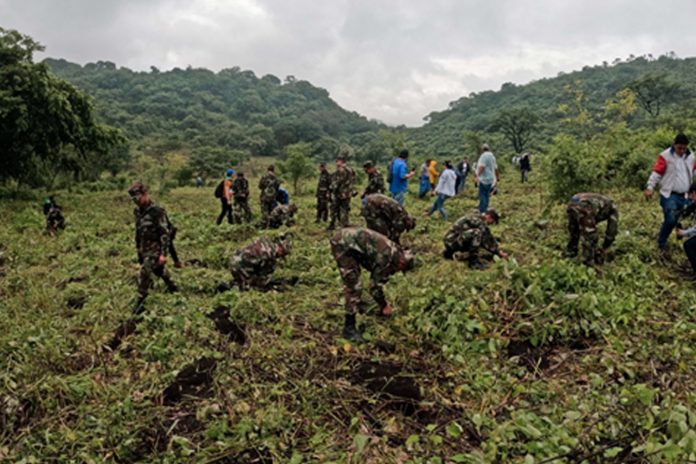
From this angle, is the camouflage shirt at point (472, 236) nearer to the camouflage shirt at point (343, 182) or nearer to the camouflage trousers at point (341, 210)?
the camouflage shirt at point (343, 182)

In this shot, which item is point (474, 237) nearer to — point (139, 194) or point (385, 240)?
point (385, 240)

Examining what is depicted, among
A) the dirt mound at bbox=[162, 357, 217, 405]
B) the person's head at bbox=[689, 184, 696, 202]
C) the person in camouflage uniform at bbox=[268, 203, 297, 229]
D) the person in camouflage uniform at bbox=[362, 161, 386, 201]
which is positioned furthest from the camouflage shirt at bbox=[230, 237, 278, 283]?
the person's head at bbox=[689, 184, 696, 202]

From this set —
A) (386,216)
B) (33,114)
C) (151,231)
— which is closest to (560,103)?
(33,114)

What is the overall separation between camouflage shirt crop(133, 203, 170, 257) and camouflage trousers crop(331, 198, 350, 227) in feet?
14.1

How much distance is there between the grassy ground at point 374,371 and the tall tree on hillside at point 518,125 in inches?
1594

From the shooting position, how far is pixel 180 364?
12.9ft

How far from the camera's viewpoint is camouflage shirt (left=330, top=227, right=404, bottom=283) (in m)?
4.34

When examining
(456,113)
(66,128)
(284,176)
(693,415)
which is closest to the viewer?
(693,415)

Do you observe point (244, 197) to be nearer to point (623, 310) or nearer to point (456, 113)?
point (623, 310)

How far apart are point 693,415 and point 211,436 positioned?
3.05 metres

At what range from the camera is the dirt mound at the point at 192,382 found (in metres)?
3.54

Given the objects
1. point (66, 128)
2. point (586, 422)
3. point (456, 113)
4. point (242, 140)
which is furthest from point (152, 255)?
point (456, 113)

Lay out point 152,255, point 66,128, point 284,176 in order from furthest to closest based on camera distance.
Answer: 1. point 284,176
2. point 66,128
3. point 152,255

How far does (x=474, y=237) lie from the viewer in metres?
6.14
